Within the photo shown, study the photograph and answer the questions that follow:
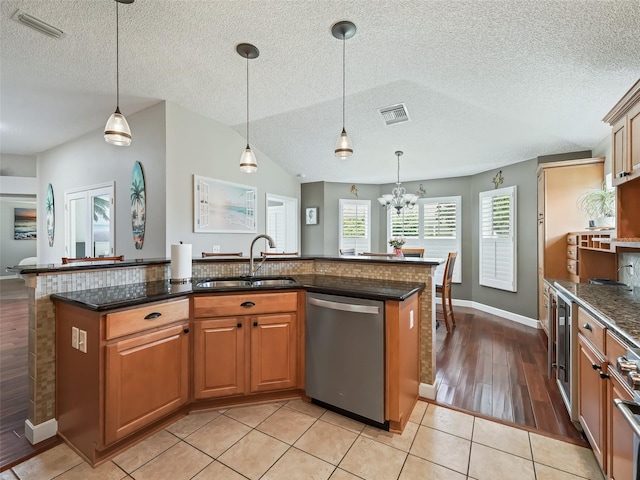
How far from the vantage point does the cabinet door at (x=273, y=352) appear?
7.50 ft

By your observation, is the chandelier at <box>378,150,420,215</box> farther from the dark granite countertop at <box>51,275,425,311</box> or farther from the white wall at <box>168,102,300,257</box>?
the dark granite countertop at <box>51,275,425,311</box>

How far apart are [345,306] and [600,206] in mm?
3129

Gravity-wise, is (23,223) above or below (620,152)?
below

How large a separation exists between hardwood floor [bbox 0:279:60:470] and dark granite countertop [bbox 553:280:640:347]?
10.4ft

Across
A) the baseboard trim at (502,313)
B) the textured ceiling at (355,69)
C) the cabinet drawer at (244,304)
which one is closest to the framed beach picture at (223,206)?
the textured ceiling at (355,69)

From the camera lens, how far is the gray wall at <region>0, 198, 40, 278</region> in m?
8.12

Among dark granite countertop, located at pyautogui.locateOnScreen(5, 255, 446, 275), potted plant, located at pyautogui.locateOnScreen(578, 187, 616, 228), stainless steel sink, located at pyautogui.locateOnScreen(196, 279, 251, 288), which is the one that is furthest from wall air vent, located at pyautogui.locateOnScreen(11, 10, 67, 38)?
potted plant, located at pyautogui.locateOnScreen(578, 187, 616, 228)

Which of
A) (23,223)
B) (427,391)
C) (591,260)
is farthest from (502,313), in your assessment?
(23,223)

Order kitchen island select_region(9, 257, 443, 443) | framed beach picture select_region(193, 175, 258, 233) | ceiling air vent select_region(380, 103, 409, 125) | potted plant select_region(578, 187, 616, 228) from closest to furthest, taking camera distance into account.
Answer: kitchen island select_region(9, 257, 443, 443) → potted plant select_region(578, 187, 616, 228) → ceiling air vent select_region(380, 103, 409, 125) → framed beach picture select_region(193, 175, 258, 233)

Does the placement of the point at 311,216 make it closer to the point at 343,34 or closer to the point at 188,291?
the point at 343,34

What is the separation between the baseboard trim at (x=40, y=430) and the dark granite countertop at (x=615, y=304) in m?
3.16

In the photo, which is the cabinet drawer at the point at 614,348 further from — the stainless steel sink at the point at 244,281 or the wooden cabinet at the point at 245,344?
the stainless steel sink at the point at 244,281

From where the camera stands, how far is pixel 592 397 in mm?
1667

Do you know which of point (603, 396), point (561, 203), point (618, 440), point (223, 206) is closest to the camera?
point (618, 440)
